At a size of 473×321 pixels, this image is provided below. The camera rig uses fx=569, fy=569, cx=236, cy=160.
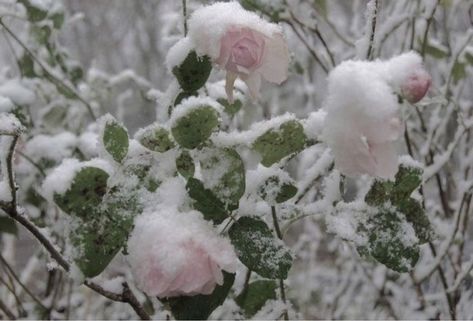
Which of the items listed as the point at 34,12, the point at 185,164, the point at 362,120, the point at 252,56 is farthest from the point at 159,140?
the point at 34,12

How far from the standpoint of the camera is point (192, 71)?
0.69 m

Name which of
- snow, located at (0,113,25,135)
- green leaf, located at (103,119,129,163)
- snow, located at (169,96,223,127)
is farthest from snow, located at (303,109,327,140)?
snow, located at (0,113,25,135)

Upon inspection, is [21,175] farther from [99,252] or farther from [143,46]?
[143,46]

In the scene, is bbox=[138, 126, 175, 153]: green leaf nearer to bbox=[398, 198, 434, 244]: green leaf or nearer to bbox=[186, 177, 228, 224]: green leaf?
bbox=[186, 177, 228, 224]: green leaf

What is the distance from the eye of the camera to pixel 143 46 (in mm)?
9008

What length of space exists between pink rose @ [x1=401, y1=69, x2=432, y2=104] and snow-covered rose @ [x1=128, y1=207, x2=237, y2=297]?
0.23m

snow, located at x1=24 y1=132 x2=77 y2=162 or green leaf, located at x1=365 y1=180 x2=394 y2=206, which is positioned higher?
snow, located at x1=24 y1=132 x2=77 y2=162

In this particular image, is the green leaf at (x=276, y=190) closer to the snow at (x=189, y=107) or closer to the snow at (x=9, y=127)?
the snow at (x=189, y=107)

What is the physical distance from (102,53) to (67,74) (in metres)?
8.09

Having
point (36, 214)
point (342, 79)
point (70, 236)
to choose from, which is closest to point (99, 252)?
point (70, 236)

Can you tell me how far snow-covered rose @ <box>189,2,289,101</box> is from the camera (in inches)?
24.6

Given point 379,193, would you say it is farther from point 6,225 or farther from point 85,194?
point 6,225

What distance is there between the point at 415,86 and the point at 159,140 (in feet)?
0.98

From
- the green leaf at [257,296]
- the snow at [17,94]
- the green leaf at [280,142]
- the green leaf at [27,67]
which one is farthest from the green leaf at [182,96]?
the green leaf at [27,67]
